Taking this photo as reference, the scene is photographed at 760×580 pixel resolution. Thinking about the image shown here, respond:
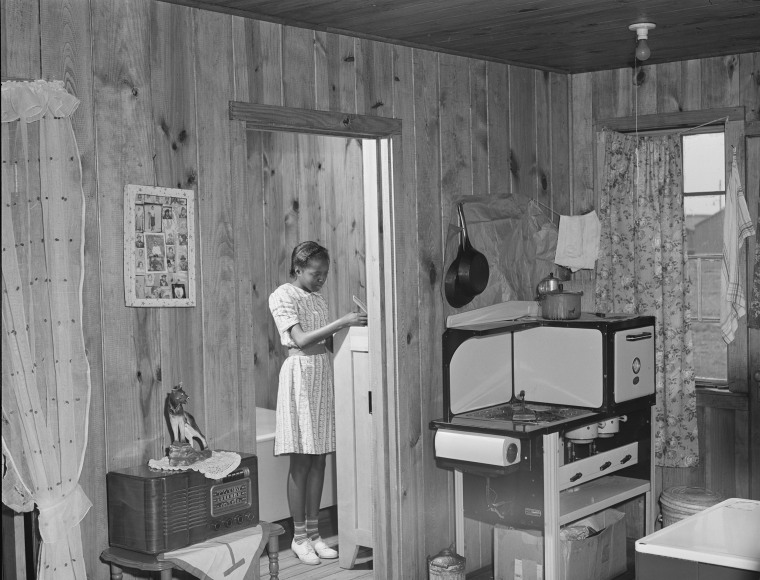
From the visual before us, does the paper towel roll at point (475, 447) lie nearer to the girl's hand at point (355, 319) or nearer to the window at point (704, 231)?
the girl's hand at point (355, 319)

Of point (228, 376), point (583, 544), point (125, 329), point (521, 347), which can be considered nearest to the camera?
point (125, 329)

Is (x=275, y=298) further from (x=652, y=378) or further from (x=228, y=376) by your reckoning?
(x=652, y=378)

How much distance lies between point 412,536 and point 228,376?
1.26m

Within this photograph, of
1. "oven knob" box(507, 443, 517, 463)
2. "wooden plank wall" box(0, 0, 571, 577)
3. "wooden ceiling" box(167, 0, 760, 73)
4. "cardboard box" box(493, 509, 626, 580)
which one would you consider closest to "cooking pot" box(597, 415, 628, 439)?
"cardboard box" box(493, 509, 626, 580)

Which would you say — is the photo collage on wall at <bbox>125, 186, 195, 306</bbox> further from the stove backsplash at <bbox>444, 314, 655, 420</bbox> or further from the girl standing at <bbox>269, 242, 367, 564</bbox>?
the girl standing at <bbox>269, 242, 367, 564</bbox>

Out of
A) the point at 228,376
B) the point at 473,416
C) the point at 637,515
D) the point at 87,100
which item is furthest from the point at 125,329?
the point at 637,515

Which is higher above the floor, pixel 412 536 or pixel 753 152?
pixel 753 152

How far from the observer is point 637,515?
4.92 m

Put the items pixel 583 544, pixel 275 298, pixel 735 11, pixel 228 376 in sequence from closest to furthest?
pixel 228 376, pixel 735 11, pixel 583 544, pixel 275 298

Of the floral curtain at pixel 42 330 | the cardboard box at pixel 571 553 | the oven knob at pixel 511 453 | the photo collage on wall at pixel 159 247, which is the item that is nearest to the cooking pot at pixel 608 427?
the cardboard box at pixel 571 553

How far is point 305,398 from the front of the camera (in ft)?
15.7

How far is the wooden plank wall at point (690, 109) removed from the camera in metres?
4.68

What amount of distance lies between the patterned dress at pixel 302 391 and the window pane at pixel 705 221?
6.30ft

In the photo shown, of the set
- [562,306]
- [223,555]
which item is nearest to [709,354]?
[562,306]
